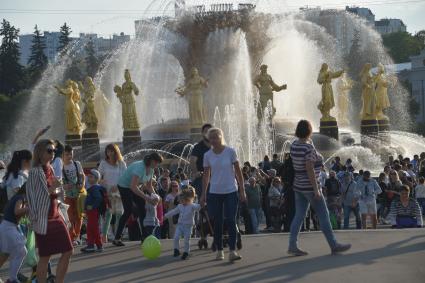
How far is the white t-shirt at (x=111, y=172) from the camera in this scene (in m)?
11.7

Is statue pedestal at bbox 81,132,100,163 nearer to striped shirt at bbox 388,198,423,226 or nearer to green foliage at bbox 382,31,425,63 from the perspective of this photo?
striped shirt at bbox 388,198,423,226

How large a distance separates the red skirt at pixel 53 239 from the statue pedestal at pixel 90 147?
2276cm

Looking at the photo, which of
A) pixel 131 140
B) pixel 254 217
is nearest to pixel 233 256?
pixel 254 217

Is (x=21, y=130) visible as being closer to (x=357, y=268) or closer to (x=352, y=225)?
(x=352, y=225)

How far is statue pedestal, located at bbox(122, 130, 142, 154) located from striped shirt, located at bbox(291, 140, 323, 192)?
2091 cm

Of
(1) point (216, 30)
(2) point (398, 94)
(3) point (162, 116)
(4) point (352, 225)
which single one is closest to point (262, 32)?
(1) point (216, 30)

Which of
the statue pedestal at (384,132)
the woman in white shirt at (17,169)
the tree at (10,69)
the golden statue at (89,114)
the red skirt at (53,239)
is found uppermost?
the tree at (10,69)

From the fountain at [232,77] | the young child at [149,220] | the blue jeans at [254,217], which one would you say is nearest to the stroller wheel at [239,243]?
the young child at [149,220]

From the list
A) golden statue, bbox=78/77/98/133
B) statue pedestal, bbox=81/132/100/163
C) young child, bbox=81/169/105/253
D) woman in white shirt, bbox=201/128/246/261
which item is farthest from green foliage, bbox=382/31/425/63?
woman in white shirt, bbox=201/128/246/261

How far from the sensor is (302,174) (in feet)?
32.4

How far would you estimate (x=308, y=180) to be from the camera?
32.3 feet

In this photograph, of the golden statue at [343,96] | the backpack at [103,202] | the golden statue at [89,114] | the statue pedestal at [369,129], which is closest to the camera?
the backpack at [103,202]

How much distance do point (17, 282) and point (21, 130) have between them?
6708cm

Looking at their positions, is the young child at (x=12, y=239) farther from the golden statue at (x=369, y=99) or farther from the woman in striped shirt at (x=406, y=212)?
the golden statue at (x=369, y=99)
